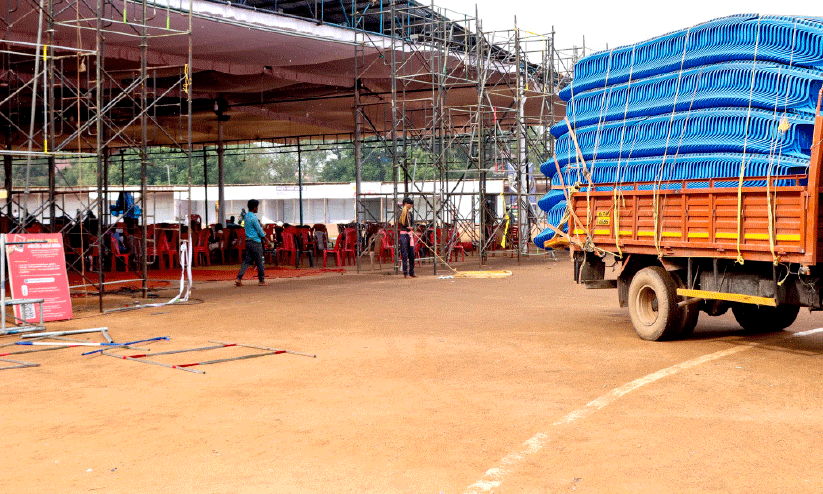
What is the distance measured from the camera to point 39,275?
488 inches

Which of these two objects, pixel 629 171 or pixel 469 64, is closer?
pixel 629 171

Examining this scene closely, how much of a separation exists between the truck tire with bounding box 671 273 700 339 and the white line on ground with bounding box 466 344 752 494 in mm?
698

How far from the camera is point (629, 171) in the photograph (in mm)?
10922

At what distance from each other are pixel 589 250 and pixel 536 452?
6.00 m

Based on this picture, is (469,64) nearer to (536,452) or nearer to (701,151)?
(701,151)

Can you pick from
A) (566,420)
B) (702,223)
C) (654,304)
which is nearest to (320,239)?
(654,304)

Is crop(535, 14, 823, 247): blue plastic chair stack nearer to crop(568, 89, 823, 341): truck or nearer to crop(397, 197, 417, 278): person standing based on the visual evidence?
crop(568, 89, 823, 341): truck

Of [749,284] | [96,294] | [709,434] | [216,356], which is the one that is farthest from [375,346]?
[96,294]

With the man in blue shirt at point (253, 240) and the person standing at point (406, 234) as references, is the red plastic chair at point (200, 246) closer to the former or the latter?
the man in blue shirt at point (253, 240)

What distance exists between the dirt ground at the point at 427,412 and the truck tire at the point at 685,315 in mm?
199

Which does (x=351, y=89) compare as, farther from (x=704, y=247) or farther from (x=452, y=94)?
(x=704, y=247)

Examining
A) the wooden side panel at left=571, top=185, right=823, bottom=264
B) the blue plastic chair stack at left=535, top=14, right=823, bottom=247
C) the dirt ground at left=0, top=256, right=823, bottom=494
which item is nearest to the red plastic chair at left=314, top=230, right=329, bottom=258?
the dirt ground at left=0, top=256, right=823, bottom=494

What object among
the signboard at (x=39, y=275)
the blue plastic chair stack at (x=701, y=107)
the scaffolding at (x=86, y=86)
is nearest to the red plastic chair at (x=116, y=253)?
the scaffolding at (x=86, y=86)

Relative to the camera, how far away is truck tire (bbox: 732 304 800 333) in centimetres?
1089
